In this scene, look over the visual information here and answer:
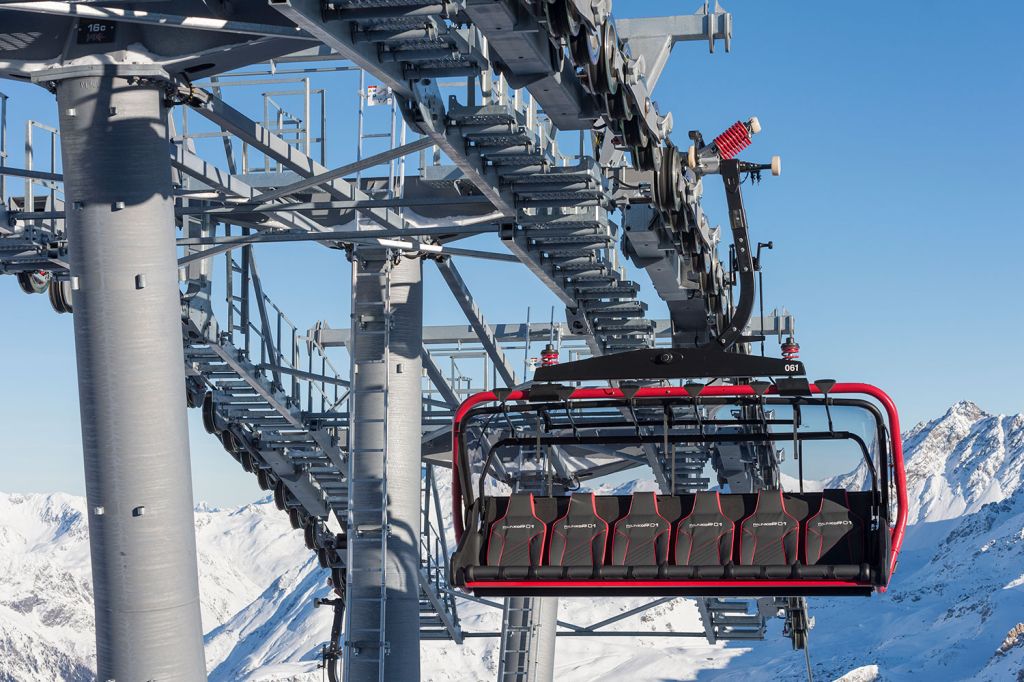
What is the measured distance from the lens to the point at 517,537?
14.0 m

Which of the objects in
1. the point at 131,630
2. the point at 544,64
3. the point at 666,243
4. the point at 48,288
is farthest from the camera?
the point at 48,288

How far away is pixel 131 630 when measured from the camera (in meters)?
14.5

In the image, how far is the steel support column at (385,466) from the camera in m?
23.9

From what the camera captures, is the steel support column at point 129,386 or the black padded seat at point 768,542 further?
the steel support column at point 129,386

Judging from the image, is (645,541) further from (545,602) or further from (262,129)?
(545,602)

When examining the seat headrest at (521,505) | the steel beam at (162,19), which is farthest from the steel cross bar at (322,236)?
the seat headrest at (521,505)

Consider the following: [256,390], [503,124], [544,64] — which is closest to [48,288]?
[256,390]

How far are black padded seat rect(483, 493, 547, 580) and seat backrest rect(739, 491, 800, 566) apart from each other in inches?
70.8

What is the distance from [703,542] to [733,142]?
138 inches

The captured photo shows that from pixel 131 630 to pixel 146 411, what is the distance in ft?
6.69

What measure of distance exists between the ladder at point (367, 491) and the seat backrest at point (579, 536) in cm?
988

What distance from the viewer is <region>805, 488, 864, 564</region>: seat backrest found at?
13.3 m

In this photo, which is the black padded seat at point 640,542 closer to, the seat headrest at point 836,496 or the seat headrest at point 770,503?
the seat headrest at point 770,503

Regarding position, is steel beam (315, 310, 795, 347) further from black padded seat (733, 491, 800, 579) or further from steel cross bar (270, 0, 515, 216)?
black padded seat (733, 491, 800, 579)
